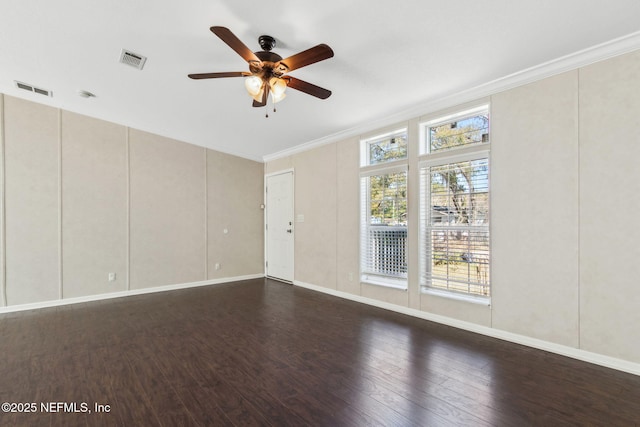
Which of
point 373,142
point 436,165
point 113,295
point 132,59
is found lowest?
point 113,295

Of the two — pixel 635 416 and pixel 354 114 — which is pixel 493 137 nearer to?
pixel 354 114

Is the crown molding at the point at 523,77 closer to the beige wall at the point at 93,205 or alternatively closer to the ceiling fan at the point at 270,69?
the ceiling fan at the point at 270,69

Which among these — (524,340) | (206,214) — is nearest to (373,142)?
(524,340)

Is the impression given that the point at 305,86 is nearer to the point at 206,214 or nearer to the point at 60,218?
the point at 206,214

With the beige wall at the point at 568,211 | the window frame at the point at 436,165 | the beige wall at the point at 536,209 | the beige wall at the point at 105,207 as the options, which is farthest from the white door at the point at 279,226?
the beige wall at the point at 536,209

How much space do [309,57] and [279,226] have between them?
4.22m

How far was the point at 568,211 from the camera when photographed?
2.56 metres

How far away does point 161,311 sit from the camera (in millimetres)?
3977

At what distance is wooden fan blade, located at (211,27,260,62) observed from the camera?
6.09ft

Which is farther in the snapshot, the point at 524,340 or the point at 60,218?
the point at 60,218

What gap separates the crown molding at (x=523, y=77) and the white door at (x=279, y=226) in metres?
2.11

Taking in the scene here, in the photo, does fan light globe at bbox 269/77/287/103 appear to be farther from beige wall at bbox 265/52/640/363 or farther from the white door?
the white door

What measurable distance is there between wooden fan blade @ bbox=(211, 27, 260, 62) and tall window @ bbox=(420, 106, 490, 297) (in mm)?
2360

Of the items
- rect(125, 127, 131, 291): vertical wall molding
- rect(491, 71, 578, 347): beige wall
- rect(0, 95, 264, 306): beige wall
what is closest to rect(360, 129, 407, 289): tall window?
rect(491, 71, 578, 347): beige wall
